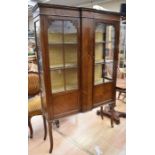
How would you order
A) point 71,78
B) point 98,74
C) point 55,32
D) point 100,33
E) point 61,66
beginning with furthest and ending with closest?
point 98,74, point 100,33, point 71,78, point 61,66, point 55,32

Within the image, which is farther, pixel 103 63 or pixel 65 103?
pixel 103 63

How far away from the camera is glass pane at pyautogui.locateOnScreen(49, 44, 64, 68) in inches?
70.7

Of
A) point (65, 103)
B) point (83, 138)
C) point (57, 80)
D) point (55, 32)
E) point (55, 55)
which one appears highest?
point (55, 32)

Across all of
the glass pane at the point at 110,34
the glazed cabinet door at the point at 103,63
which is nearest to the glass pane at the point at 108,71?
the glazed cabinet door at the point at 103,63

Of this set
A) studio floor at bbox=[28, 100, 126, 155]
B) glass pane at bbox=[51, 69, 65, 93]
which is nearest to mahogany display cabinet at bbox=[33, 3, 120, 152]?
glass pane at bbox=[51, 69, 65, 93]

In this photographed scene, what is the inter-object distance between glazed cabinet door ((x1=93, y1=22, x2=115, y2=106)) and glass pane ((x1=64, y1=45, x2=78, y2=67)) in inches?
12.2

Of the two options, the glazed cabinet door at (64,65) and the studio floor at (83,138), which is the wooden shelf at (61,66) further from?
the studio floor at (83,138)

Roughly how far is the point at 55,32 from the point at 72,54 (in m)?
0.32

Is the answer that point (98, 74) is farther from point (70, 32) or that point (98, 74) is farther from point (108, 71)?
point (70, 32)

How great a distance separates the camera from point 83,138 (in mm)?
2307

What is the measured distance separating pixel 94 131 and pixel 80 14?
1.63 m

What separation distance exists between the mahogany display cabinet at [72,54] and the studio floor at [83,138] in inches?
18.2

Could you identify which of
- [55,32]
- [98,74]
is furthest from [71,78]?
[55,32]
